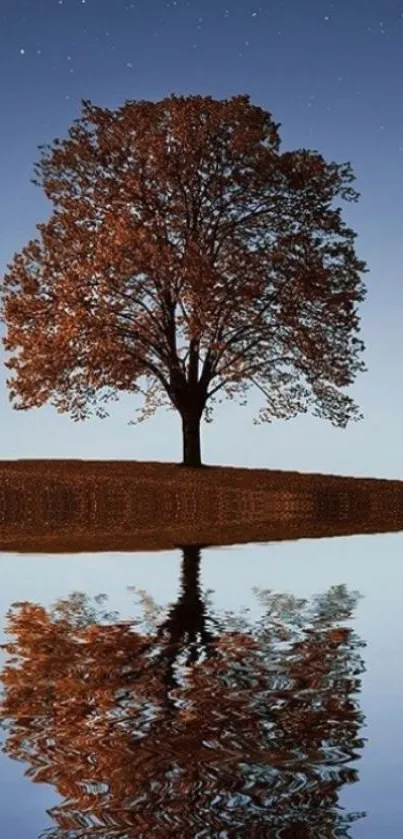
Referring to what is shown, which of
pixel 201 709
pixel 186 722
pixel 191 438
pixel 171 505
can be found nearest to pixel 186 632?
pixel 201 709

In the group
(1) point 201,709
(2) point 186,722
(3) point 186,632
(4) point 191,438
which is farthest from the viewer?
(4) point 191,438

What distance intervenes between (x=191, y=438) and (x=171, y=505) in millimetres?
8878

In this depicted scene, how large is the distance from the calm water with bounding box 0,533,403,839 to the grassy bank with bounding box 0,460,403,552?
9.18 m

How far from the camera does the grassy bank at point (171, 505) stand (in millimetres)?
28844

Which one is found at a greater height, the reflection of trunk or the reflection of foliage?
the reflection of trunk

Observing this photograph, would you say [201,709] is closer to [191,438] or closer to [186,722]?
[186,722]

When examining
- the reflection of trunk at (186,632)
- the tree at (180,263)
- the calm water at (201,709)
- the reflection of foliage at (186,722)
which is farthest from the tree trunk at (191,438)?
the reflection of foliage at (186,722)

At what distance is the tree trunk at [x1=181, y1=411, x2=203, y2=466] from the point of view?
151ft

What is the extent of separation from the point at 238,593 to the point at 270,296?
1163 inches

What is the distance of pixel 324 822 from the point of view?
7141 millimetres

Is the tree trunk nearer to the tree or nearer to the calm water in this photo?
the tree

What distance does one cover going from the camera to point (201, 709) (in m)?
10.0

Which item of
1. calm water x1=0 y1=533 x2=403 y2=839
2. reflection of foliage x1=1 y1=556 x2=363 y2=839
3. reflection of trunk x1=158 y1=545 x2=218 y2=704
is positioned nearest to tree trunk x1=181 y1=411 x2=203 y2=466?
calm water x1=0 y1=533 x2=403 y2=839

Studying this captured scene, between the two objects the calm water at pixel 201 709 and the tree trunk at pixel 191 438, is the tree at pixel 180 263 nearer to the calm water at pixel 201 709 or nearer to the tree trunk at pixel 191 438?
the tree trunk at pixel 191 438
